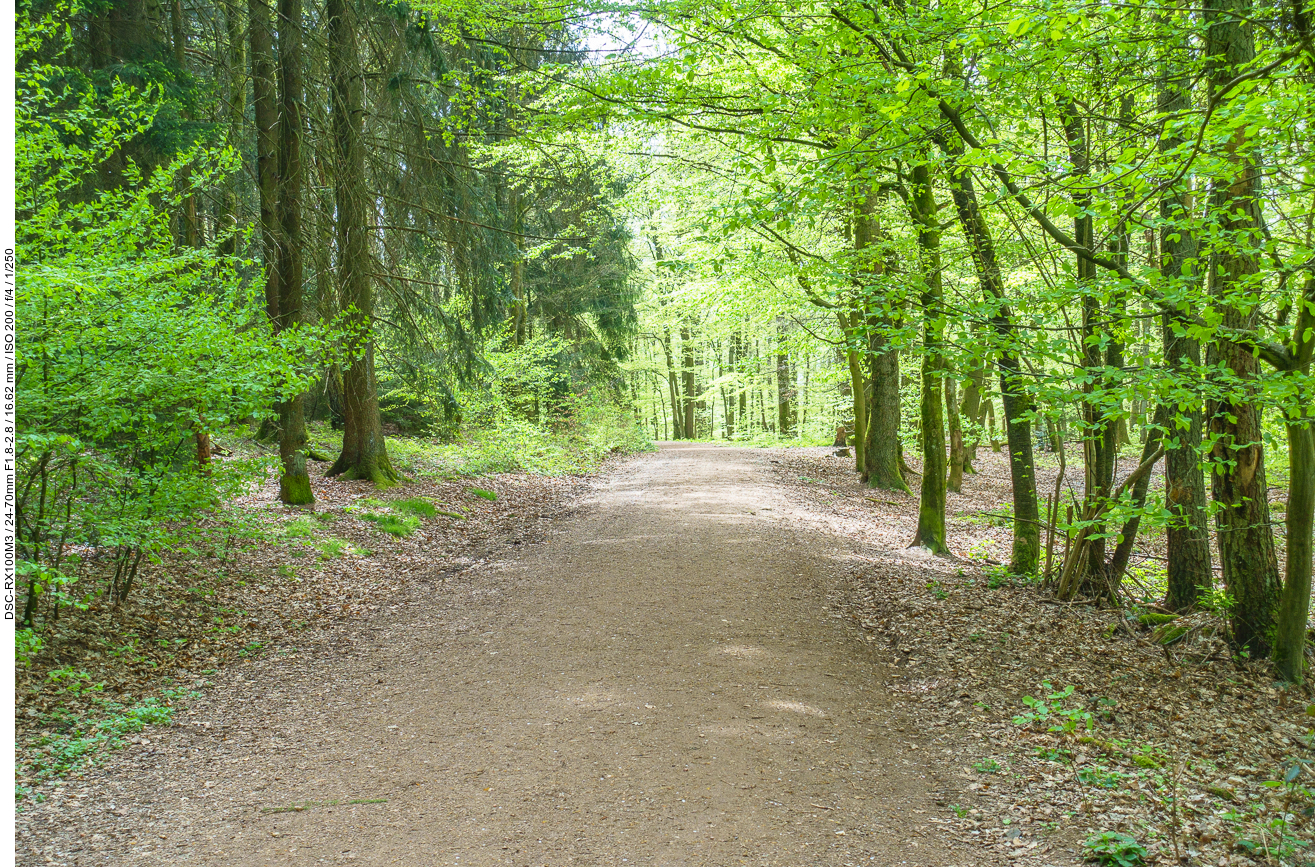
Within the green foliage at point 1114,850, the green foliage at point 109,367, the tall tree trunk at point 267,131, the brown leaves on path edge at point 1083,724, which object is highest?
the tall tree trunk at point 267,131

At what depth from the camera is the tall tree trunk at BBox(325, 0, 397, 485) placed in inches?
449

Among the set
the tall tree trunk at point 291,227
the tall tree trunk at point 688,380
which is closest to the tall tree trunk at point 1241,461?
the tall tree trunk at point 291,227

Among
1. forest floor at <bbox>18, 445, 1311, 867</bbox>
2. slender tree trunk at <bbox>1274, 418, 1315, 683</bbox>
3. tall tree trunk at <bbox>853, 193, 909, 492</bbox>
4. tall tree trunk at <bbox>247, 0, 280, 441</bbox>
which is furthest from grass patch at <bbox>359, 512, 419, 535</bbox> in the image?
slender tree trunk at <bbox>1274, 418, 1315, 683</bbox>

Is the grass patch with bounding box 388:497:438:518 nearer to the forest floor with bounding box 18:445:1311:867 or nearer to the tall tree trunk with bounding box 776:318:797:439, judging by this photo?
the forest floor with bounding box 18:445:1311:867

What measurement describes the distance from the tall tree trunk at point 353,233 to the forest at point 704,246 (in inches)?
2.6

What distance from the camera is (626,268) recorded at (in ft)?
73.3

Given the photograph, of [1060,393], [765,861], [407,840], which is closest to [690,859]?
[765,861]

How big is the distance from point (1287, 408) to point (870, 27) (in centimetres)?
380

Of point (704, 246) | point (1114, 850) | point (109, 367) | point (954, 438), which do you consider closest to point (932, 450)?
point (704, 246)

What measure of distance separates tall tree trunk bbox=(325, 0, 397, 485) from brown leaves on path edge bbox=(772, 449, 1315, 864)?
8.32 metres

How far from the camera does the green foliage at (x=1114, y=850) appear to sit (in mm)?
3506

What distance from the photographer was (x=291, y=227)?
11.2 meters

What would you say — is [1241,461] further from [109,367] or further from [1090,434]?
[109,367]

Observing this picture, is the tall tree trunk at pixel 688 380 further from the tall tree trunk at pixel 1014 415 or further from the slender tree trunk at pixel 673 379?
the tall tree trunk at pixel 1014 415
